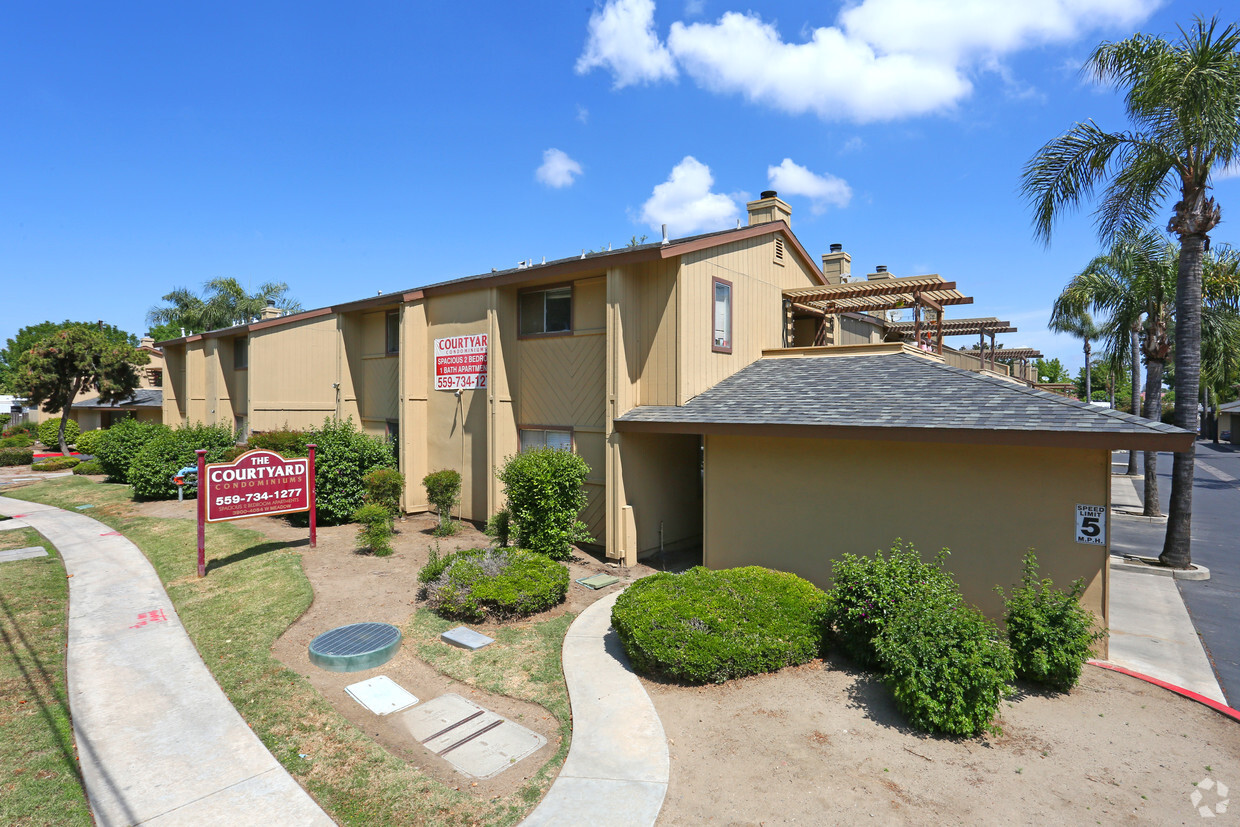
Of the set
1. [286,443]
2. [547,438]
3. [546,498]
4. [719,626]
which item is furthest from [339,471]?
[719,626]

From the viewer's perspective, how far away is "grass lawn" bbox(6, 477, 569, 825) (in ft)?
16.7

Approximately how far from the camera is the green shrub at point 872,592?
282 inches

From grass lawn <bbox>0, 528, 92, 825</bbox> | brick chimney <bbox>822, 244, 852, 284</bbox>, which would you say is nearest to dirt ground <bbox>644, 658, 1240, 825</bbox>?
grass lawn <bbox>0, 528, 92, 825</bbox>

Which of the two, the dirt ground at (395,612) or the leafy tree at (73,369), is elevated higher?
the leafy tree at (73,369)

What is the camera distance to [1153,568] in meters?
12.9

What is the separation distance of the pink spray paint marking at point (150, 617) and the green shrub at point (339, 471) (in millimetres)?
5114

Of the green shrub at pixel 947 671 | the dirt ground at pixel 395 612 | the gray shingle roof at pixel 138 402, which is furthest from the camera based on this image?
the gray shingle roof at pixel 138 402

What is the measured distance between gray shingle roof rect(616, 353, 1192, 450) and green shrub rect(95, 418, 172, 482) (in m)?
19.8

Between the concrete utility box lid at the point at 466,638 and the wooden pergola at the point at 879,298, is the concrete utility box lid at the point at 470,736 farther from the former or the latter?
the wooden pergola at the point at 879,298

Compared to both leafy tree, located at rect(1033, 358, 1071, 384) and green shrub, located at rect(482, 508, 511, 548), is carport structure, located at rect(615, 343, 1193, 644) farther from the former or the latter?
leafy tree, located at rect(1033, 358, 1071, 384)

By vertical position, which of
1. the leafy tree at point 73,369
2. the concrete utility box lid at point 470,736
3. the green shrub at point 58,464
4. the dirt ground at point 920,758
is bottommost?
the dirt ground at point 920,758

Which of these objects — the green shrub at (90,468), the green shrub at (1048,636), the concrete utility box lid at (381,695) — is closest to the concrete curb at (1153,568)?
the green shrub at (1048,636)

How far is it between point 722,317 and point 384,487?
881cm

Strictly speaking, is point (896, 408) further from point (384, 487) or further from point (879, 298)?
point (384, 487)
